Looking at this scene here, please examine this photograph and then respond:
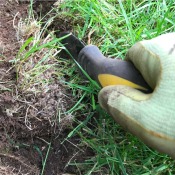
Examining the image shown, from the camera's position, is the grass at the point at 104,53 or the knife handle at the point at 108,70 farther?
the grass at the point at 104,53

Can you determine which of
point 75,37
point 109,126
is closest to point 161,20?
point 75,37

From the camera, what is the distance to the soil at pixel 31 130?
54.6 inches

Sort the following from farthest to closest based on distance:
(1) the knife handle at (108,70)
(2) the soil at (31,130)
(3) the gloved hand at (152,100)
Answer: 1. (2) the soil at (31,130)
2. (1) the knife handle at (108,70)
3. (3) the gloved hand at (152,100)

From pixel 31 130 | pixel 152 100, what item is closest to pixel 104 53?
pixel 31 130

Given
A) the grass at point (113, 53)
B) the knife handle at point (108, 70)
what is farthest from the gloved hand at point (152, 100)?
the grass at point (113, 53)

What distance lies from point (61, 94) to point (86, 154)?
0.24m

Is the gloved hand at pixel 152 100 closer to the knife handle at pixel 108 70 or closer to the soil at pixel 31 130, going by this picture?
the knife handle at pixel 108 70

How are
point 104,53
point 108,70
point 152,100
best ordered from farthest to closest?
point 104,53
point 108,70
point 152,100

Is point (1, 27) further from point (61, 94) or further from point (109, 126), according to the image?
point (109, 126)

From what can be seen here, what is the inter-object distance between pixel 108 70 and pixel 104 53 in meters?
0.27

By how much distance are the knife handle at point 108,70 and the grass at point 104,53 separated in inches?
2.4

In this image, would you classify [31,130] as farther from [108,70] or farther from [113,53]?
[113,53]

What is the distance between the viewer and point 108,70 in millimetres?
1345

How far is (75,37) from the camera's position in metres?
1.56
